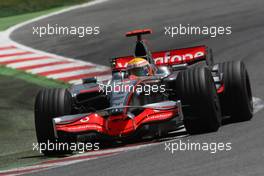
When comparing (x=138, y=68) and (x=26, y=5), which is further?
(x=26, y=5)

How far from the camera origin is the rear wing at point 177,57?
14.6 meters

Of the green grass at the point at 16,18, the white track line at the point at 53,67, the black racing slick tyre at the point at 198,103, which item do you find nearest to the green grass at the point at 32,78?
the white track line at the point at 53,67

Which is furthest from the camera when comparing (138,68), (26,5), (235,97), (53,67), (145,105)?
(26,5)

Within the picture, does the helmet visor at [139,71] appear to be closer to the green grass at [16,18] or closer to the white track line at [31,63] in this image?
the white track line at [31,63]

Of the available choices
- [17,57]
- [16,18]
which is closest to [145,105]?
[17,57]

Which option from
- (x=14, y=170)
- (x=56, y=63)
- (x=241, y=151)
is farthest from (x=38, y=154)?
(x=56, y=63)

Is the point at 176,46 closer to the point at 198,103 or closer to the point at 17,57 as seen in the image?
the point at 17,57

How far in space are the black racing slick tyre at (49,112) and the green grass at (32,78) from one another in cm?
631

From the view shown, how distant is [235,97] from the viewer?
12766 mm

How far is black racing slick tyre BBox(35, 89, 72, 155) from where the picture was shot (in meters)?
11.9

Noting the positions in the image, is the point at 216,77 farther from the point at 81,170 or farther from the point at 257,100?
the point at 81,170

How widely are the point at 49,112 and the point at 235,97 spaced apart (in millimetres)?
2616

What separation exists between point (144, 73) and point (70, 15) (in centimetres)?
1451

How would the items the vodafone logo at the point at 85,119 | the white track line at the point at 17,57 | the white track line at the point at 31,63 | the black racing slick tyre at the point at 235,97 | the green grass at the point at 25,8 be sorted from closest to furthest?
the vodafone logo at the point at 85,119, the black racing slick tyre at the point at 235,97, the white track line at the point at 31,63, the white track line at the point at 17,57, the green grass at the point at 25,8
